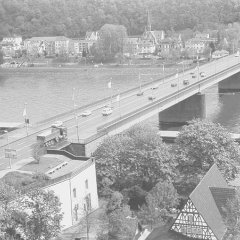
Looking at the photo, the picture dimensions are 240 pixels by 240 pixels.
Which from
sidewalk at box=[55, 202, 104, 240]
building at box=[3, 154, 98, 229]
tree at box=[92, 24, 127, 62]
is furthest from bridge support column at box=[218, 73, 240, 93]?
sidewalk at box=[55, 202, 104, 240]

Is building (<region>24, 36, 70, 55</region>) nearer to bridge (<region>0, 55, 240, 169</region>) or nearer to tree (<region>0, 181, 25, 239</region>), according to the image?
bridge (<region>0, 55, 240, 169</region>)

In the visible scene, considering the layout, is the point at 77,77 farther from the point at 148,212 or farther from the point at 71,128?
the point at 148,212

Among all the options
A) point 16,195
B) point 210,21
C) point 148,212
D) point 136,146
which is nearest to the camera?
point 16,195

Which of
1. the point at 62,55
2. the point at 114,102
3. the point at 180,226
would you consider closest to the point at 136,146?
the point at 180,226

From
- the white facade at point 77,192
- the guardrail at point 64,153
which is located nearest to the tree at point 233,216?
the white facade at point 77,192

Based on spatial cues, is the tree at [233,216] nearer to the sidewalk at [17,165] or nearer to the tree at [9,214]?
the tree at [9,214]

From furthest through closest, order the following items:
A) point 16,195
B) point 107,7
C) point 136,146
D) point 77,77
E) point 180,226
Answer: point 107,7, point 77,77, point 136,146, point 180,226, point 16,195

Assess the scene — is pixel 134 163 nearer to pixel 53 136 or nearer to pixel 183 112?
pixel 53 136

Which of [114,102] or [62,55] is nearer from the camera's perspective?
[114,102]
